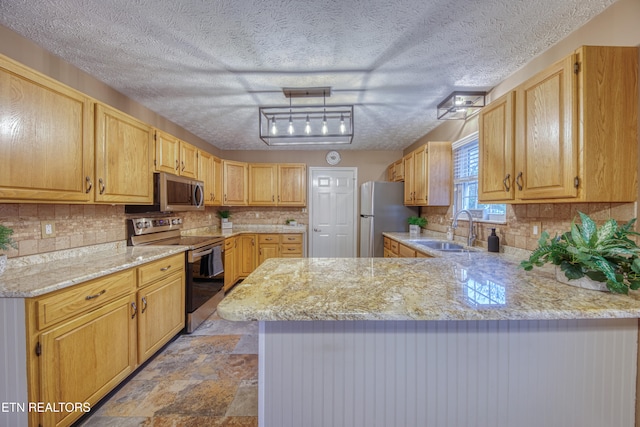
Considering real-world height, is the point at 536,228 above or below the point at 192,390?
above

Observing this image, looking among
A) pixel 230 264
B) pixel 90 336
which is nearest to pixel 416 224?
pixel 230 264

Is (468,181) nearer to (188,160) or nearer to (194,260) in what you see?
(194,260)

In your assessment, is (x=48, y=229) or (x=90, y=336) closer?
(x=90, y=336)

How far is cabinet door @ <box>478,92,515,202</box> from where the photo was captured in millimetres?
1794

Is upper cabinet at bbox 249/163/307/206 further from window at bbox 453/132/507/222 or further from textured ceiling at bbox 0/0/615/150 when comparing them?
window at bbox 453/132/507/222

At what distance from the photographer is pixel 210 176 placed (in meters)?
3.96

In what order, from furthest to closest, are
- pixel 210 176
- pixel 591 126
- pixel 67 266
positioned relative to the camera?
pixel 210 176
pixel 67 266
pixel 591 126

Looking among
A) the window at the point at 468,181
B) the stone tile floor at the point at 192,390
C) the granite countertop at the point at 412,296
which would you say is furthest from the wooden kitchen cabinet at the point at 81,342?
the window at the point at 468,181

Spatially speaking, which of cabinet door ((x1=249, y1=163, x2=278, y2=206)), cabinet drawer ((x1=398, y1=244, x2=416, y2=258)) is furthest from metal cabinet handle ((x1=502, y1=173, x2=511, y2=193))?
cabinet door ((x1=249, y1=163, x2=278, y2=206))

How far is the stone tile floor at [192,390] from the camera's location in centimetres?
161

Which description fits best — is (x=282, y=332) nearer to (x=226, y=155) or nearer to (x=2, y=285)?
(x=2, y=285)

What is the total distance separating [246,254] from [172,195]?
1761 millimetres

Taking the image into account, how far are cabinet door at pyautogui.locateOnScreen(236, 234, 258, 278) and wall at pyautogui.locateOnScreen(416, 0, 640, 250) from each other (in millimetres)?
3121

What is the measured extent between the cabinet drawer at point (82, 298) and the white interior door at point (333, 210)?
3470 millimetres
